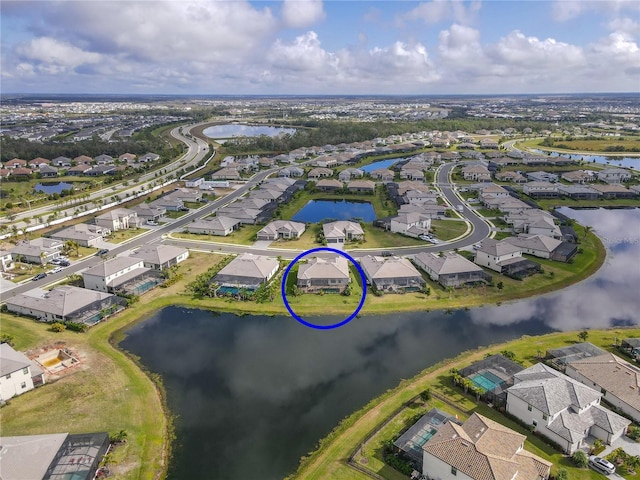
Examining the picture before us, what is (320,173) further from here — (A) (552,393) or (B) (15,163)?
(A) (552,393)

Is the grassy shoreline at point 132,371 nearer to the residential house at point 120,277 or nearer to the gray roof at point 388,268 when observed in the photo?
the residential house at point 120,277

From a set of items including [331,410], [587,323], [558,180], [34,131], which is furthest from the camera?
[34,131]

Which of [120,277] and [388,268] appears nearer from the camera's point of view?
[120,277]

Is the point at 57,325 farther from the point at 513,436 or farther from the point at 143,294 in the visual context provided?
the point at 513,436

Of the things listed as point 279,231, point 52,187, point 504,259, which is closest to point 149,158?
point 52,187

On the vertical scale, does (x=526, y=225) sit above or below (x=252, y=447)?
above

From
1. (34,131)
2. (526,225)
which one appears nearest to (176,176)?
(526,225)
